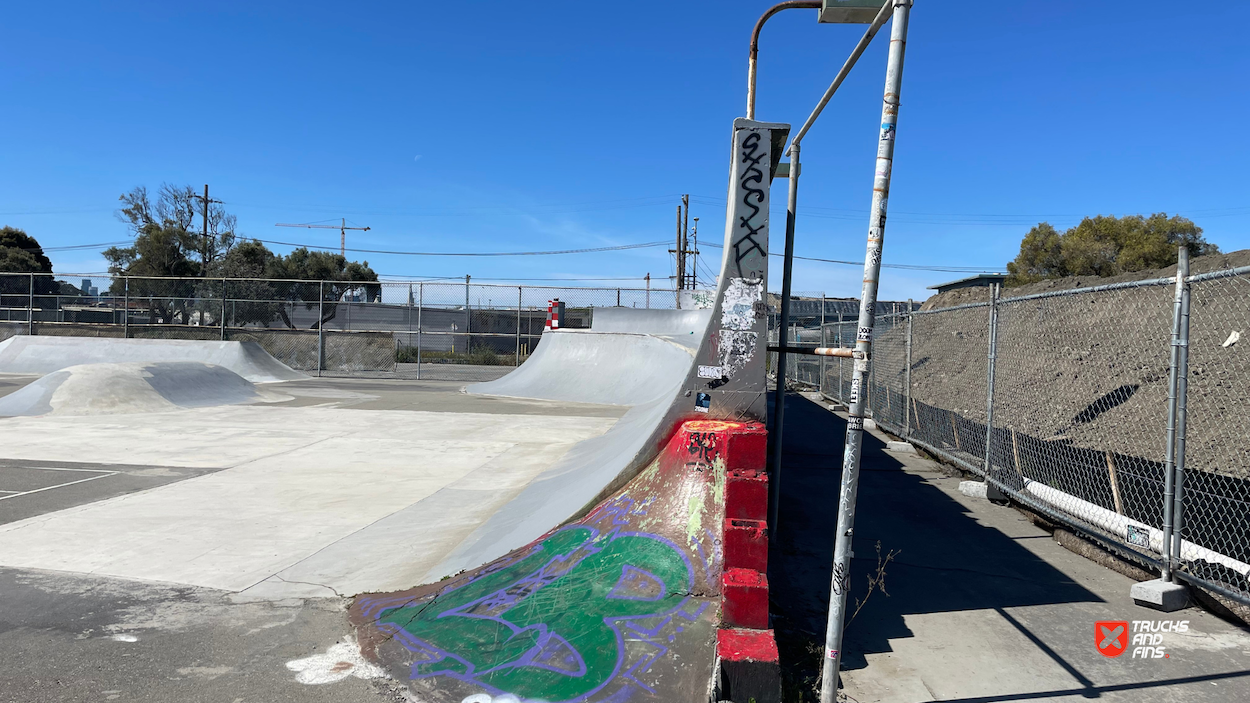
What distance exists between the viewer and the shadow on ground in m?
3.54

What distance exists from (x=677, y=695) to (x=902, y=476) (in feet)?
19.0

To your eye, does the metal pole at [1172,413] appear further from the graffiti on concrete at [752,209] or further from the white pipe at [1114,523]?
the graffiti on concrete at [752,209]

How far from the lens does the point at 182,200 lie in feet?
147

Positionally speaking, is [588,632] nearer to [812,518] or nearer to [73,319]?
[812,518]

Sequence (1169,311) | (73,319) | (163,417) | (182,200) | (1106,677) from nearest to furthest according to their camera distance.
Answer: (1106,677)
(1169,311)
(163,417)
(73,319)
(182,200)

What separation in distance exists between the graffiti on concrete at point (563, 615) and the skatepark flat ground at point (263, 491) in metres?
0.91

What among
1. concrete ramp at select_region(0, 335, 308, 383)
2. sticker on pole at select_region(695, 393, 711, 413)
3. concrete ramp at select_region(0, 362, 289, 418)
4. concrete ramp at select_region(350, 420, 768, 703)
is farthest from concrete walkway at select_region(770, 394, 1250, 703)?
concrete ramp at select_region(0, 335, 308, 383)

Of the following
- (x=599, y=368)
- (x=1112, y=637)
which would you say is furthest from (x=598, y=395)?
(x=1112, y=637)

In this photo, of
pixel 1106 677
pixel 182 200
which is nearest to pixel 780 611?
pixel 1106 677

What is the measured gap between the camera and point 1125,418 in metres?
6.50

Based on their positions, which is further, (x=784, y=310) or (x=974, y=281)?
(x=974, y=281)

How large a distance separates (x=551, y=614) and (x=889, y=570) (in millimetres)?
2461

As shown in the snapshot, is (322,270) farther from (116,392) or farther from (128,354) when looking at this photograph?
(116,392)

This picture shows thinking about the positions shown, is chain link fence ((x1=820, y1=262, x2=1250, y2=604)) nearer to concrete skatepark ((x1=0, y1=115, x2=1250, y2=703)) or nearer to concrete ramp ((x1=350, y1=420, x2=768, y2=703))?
concrete skatepark ((x1=0, y1=115, x2=1250, y2=703))
